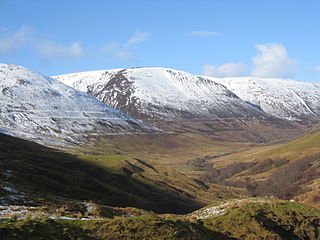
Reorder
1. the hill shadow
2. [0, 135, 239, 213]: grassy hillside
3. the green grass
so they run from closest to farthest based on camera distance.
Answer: the green grass
[0, 135, 239, 213]: grassy hillside
the hill shadow

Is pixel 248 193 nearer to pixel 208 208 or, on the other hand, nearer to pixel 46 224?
pixel 208 208

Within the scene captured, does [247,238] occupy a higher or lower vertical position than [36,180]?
higher

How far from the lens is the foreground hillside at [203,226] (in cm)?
2127

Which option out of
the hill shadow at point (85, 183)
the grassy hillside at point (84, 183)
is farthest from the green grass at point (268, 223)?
the hill shadow at point (85, 183)

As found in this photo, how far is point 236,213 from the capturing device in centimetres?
2984

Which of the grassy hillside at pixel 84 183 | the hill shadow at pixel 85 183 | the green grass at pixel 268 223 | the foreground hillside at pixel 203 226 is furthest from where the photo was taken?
the hill shadow at pixel 85 183

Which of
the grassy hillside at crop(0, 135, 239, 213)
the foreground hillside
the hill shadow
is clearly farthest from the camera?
the hill shadow

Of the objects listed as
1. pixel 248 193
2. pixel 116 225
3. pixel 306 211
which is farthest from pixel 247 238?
pixel 248 193

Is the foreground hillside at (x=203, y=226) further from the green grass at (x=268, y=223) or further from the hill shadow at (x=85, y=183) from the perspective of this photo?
the hill shadow at (x=85, y=183)

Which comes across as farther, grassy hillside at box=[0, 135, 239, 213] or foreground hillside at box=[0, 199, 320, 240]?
grassy hillside at box=[0, 135, 239, 213]

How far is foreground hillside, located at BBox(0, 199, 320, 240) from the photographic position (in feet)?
69.8

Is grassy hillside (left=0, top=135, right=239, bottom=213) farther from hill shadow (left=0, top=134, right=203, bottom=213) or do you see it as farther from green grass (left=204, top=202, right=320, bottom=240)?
green grass (left=204, top=202, right=320, bottom=240)

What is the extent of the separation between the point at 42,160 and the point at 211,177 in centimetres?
12490

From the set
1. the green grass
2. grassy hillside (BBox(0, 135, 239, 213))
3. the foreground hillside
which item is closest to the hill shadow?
grassy hillside (BBox(0, 135, 239, 213))
